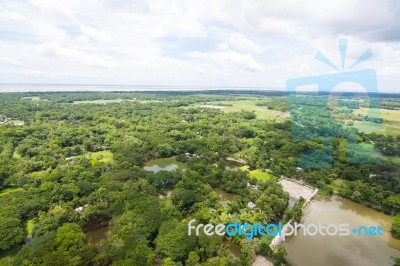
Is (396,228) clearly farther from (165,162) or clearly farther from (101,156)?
(101,156)

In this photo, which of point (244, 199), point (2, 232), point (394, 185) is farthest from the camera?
point (394, 185)

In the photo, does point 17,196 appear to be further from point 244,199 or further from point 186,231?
point 244,199

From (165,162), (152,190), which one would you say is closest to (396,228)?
(152,190)

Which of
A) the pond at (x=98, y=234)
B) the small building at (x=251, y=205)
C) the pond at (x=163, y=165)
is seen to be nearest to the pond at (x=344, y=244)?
the small building at (x=251, y=205)

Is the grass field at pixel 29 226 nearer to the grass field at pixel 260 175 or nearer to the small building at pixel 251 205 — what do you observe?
the small building at pixel 251 205

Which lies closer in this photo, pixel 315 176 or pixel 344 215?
pixel 344 215

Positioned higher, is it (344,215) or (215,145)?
(215,145)

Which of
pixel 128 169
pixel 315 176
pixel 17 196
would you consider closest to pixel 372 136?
pixel 315 176

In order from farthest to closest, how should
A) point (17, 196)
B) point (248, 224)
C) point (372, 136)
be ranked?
point (372, 136)
point (17, 196)
point (248, 224)
